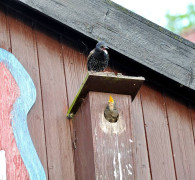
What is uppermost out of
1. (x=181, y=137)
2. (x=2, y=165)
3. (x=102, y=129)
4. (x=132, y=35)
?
(x=132, y=35)

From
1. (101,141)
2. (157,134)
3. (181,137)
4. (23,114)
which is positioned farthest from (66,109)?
(181,137)

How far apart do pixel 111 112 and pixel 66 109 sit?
0.39m

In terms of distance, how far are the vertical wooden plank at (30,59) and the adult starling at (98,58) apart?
0.39 meters

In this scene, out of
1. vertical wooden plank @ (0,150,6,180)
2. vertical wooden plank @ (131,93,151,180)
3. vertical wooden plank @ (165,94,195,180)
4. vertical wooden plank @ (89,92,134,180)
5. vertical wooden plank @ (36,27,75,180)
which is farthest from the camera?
vertical wooden plank @ (165,94,195,180)

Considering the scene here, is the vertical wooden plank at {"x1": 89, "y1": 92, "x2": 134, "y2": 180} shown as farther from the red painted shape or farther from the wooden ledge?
the red painted shape

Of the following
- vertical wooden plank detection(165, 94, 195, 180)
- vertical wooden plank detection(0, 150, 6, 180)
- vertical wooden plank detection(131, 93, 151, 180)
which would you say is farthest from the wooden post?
vertical wooden plank detection(165, 94, 195, 180)

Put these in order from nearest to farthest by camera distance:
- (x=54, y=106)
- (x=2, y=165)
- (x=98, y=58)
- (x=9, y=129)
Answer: (x=2, y=165), (x=9, y=129), (x=54, y=106), (x=98, y=58)

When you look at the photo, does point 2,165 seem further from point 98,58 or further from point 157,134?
point 98,58

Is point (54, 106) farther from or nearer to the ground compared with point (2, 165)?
farther from the ground

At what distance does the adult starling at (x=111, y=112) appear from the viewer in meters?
2.63

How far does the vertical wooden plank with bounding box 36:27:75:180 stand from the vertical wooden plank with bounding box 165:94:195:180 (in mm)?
677

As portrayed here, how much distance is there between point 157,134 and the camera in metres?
3.07

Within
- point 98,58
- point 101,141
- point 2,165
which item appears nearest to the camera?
point 101,141

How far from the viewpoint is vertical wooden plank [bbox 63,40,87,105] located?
302cm
